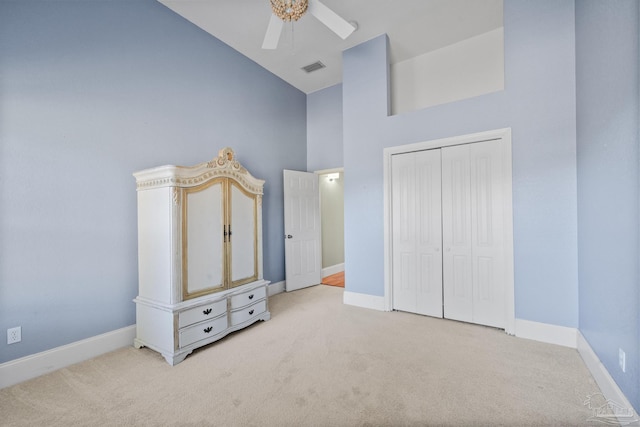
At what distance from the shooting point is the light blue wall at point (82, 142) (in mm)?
2027

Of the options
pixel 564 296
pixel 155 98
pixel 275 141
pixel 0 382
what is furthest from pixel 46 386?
pixel 564 296

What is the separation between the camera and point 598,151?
6.30 feet

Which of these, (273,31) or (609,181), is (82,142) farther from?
(609,181)

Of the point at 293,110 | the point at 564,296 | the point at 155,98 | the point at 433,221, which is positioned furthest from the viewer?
the point at 293,110

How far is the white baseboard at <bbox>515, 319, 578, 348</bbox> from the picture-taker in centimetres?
241

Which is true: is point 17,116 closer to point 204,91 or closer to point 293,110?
point 204,91

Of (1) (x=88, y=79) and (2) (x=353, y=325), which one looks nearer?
(1) (x=88, y=79)

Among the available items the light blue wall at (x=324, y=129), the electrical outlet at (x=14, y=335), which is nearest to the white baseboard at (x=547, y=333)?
the light blue wall at (x=324, y=129)

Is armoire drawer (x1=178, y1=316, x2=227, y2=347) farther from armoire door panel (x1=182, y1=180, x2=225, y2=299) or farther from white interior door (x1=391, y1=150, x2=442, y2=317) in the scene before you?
white interior door (x1=391, y1=150, x2=442, y2=317)

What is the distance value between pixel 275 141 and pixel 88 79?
7.94 ft

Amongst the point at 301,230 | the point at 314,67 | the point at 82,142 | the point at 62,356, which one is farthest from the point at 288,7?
the point at 62,356

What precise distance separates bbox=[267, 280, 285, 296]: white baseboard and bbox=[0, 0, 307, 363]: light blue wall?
6.42 feet

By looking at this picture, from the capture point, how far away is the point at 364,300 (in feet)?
11.6

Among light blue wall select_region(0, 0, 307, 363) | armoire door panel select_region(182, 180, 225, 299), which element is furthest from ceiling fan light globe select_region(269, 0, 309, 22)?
armoire door panel select_region(182, 180, 225, 299)
